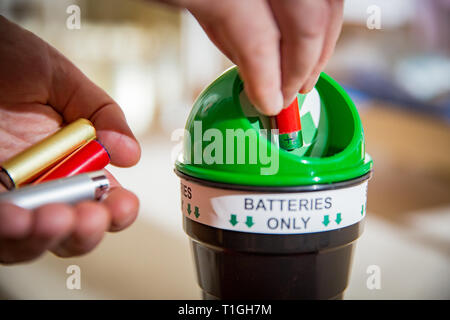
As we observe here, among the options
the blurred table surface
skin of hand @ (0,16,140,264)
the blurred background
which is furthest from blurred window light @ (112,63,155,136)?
skin of hand @ (0,16,140,264)

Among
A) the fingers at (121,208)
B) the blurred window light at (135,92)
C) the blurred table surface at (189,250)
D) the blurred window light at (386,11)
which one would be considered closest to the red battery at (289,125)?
the fingers at (121,208)

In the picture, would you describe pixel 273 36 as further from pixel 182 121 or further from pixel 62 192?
pixel 182 121

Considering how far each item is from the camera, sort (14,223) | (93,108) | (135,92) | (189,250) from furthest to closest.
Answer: (135,92) < (189,250) < (93,108) < (14,223)

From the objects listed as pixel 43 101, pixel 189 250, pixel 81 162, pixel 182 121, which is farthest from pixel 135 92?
pixel 81 162

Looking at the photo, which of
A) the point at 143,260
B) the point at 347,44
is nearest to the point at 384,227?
the point at 143,260

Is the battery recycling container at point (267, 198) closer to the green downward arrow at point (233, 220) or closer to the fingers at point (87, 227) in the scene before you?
the green downward arrow at point (233, 220)
